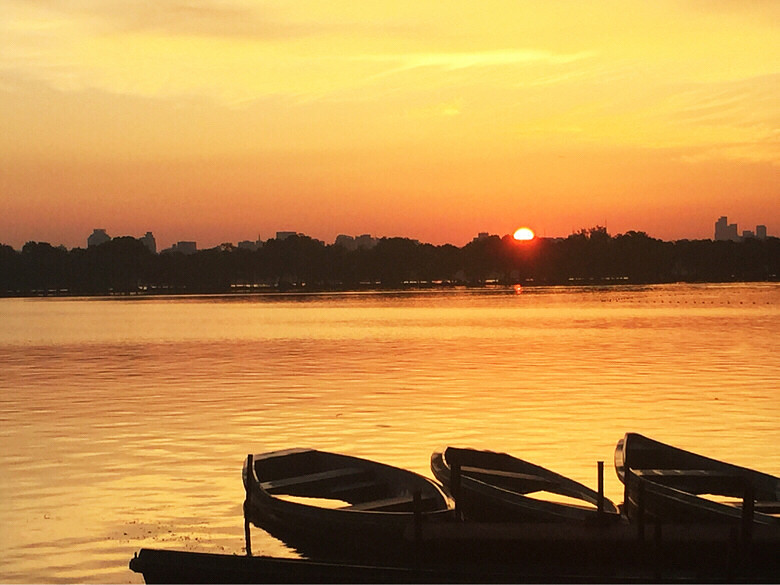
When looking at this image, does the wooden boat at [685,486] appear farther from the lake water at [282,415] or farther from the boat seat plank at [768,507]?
the lake water at [282,415]

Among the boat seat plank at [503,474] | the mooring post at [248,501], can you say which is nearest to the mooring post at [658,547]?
the boat seat plank at [503,474]

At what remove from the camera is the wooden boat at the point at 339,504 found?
20531mm

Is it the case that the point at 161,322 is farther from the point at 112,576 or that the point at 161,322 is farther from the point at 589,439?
the point at 112,576

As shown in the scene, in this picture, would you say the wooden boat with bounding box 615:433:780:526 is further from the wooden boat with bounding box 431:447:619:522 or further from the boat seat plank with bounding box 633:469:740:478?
the wooden boat with bounding box 431:447:619:522

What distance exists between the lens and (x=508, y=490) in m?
22.9

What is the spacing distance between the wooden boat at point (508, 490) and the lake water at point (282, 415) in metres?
3.73

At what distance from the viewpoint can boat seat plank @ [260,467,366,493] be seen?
24.3m

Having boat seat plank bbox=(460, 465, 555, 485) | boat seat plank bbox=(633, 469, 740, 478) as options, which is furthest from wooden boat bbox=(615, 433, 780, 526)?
boat seat plank bbox=(460, 465, 555, 485)

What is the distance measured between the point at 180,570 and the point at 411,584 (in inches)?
152

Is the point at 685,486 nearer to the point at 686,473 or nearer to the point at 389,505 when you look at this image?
the point at 686,473

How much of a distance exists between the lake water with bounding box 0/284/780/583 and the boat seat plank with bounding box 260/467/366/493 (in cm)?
107

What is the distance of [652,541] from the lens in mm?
19047

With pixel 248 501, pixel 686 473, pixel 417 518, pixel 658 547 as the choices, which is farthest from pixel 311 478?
pixel 658 547

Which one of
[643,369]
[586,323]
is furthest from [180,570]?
[586,323]
